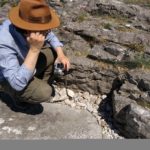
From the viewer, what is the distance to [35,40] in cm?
543

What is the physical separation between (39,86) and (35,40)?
852 mm

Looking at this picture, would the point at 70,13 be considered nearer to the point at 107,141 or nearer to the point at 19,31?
the point at 19,31

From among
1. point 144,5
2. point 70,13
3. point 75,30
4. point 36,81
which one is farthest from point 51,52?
point 144,5

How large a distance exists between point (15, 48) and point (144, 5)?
3.72m

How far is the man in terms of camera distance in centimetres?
548

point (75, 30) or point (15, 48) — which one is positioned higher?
point (15, 48)

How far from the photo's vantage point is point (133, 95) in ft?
20.5

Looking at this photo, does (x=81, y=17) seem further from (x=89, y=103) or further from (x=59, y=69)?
(x=89, y=103)

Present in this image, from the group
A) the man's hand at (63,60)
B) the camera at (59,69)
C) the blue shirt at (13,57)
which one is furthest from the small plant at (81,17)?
the blue shirt at (13,57)

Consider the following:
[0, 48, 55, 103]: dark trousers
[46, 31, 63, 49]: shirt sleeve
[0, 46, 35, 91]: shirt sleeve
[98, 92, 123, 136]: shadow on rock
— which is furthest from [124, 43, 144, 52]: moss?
[0, 46, 35, 91]: shirt sleeve

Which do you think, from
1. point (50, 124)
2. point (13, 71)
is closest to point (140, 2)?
point (50, 124)

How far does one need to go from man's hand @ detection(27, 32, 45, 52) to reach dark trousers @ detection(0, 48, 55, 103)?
2.32ft

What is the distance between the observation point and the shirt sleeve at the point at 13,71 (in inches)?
216

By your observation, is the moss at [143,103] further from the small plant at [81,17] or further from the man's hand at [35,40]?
the small plant at [81,17]
